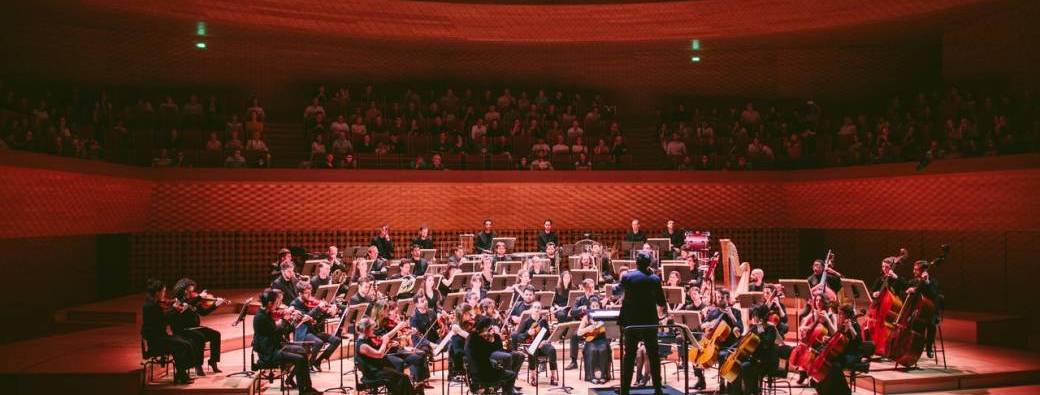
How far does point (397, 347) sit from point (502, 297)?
2.02 m

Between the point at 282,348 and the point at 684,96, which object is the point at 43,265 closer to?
the point at 282,348

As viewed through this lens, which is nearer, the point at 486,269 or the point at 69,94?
the point at 486,269

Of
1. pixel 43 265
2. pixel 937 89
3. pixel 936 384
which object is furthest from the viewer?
pixel 937 89

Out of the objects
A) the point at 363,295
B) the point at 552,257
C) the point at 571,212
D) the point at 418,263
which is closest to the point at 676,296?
the point at 552,257

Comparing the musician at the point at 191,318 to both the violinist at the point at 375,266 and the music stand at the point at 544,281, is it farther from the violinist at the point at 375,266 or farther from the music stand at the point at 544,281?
the music stand at the point at 544,281

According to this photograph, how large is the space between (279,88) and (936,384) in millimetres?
15524

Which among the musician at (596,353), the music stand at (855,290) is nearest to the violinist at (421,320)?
the musician at (596,353)

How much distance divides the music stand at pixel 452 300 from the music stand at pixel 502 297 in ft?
1.51

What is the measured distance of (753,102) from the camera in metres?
21.9

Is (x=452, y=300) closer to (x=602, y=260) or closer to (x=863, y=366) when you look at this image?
(x=602, y=260)

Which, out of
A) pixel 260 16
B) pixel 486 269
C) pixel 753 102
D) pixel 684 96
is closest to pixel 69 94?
pixel 260 16

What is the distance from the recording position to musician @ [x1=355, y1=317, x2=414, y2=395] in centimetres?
941

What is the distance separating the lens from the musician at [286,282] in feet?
37.8

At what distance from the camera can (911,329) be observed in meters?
10.8
